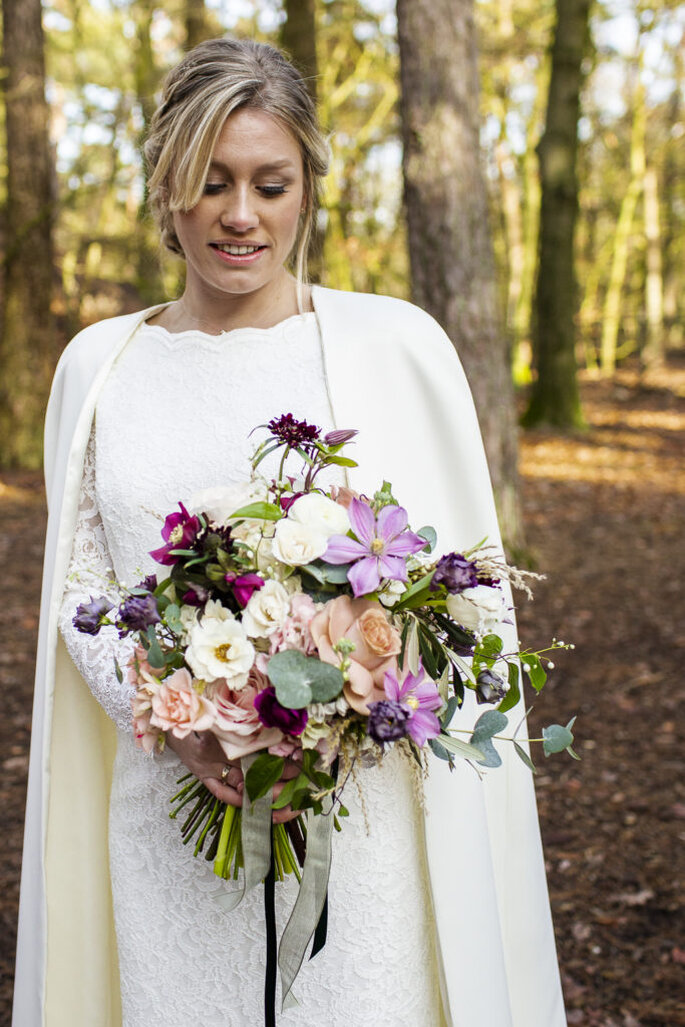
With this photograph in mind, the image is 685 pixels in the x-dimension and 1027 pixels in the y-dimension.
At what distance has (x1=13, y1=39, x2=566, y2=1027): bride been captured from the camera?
2156mm

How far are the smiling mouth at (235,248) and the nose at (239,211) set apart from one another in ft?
0.17

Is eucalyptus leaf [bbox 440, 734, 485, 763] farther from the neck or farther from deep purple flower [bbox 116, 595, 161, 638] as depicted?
the neck

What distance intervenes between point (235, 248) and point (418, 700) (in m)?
1.13

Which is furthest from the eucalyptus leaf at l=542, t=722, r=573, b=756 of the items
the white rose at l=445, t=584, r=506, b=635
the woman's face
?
the woman's face

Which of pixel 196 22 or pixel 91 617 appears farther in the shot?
pixel 196 22

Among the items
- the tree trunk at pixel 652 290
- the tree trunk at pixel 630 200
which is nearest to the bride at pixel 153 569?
the tree trunk at pixel 630 200

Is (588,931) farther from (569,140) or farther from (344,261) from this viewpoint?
(344,261)

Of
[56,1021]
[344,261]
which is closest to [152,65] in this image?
[344,261]

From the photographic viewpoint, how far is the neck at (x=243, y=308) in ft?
8.11

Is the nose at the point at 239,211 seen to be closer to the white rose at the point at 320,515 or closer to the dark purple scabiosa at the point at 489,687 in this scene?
the white rose at the point at 320,515

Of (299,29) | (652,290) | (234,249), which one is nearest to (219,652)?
(234,249)

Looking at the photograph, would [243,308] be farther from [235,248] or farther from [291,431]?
[291,431]

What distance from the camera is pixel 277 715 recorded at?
1.66 m

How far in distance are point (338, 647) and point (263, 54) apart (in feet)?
4.73
